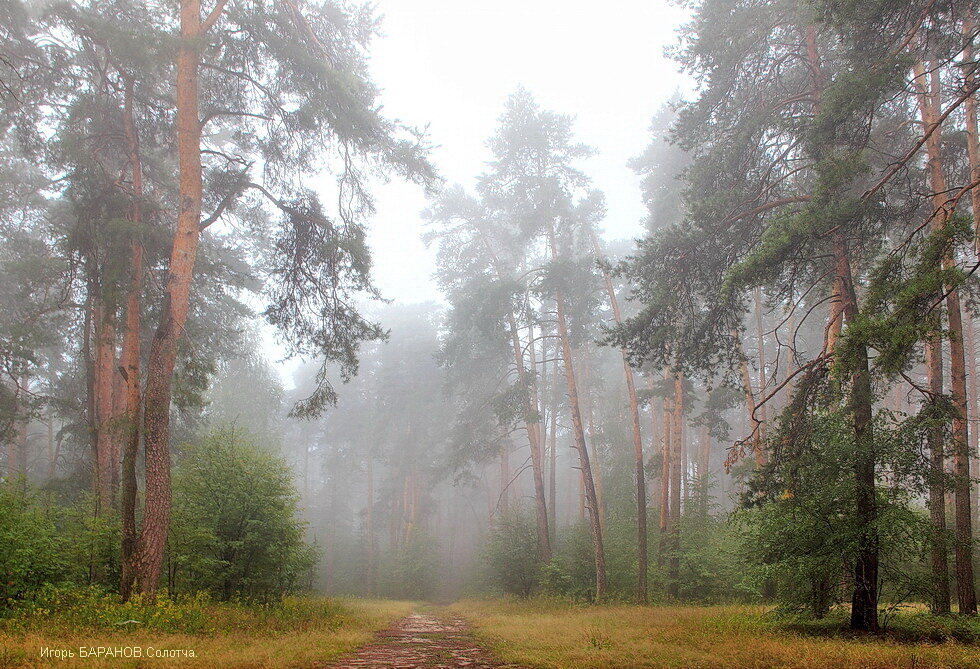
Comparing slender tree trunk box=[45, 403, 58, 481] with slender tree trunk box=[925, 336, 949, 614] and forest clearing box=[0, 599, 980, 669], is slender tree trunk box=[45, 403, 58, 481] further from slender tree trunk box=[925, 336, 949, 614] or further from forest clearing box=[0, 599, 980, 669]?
slender tree trunk box=[925, 336, 949, 614]

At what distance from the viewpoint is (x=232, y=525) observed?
1077 centimetres

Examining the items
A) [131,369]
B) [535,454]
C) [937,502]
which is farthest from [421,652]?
[535,454]

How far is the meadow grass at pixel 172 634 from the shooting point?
552 centimetres

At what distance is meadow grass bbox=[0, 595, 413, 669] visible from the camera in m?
5.52

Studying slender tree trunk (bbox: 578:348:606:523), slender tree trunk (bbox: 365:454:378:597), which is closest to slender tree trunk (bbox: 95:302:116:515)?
slender tree trunk (bbox: 578:348:606:523)

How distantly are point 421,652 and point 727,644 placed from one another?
452 centimetres

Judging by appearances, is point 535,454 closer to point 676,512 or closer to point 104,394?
point 676,512

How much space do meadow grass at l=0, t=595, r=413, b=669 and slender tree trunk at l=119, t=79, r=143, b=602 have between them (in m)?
0.86

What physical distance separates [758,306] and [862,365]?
1184 centimetres

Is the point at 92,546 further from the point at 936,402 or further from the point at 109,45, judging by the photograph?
the point at 936,402

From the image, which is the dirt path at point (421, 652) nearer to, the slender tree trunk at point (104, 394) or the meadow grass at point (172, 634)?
the meadow grass at point (172, 634)

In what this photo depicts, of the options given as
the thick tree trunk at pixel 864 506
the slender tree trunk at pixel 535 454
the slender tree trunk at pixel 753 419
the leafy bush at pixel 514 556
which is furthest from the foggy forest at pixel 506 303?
the leafy bush at pixel 514 556

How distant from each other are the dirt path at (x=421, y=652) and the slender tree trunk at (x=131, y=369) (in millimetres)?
4385

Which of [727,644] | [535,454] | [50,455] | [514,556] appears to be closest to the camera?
[727,644]
